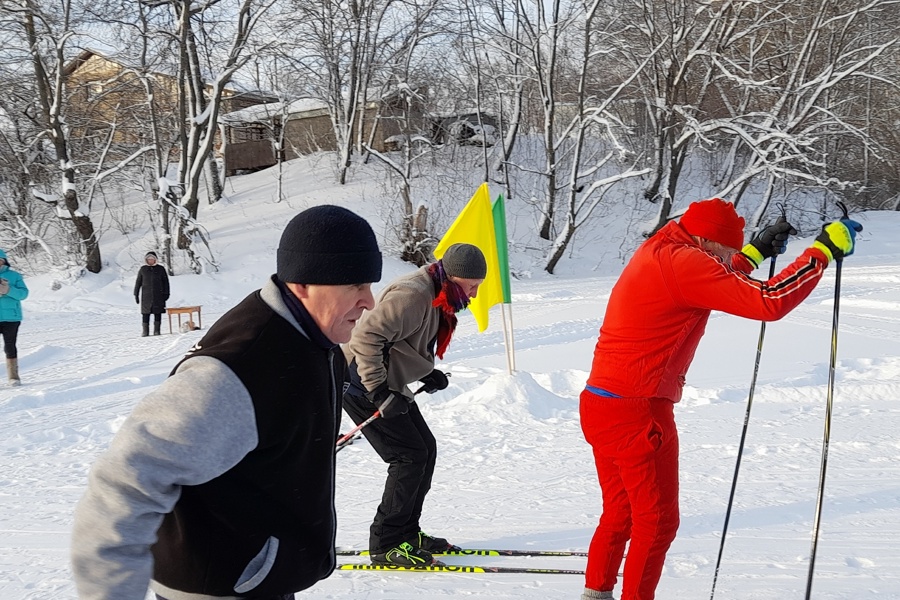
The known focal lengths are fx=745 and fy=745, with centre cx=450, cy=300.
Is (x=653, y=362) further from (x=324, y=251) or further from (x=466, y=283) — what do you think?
(x=324, y=251)

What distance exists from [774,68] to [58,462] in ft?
81.9

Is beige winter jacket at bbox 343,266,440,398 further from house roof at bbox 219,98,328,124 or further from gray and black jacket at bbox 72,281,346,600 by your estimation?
house roof at bbox 219,98,328,124

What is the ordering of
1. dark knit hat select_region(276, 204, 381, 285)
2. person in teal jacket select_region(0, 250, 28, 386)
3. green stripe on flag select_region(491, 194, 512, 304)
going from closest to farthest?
dark knit hat select_region(276, 204, 381, 285) < green stripe on flag select_region(491, 194, 512, 304) < person in teal jacket select_region(0, 250, 28, 386)

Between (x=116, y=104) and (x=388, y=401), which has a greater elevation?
(x=116, y=104)

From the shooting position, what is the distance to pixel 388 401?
13.1 feet

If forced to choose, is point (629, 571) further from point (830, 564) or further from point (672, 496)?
point (830, 564)

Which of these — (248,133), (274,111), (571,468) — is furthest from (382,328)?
(248,133)

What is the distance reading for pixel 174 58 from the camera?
23.2 meters

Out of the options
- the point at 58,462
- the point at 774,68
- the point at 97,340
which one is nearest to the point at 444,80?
the point at 774,68

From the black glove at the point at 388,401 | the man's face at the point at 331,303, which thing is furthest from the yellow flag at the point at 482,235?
the man's face at the point at 331,303

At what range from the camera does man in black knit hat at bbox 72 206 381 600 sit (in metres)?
1.50

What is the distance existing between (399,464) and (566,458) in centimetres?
223

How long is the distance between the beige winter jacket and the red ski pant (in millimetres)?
1181

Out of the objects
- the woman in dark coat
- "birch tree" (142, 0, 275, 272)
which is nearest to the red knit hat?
the woman in dark coat
